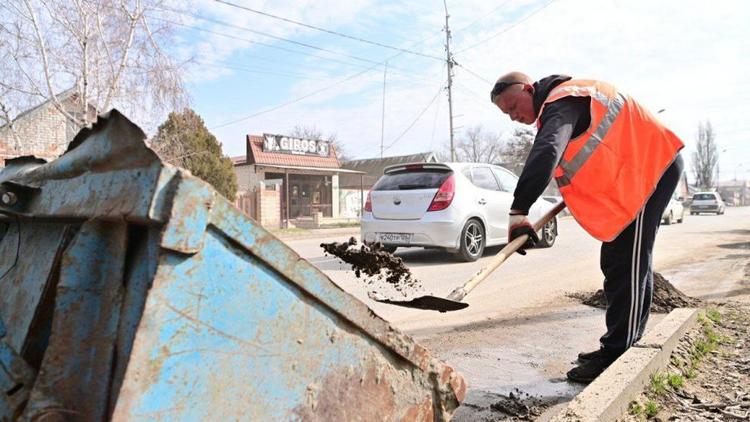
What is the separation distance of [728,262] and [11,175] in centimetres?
956

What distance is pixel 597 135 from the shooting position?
2.79 metres

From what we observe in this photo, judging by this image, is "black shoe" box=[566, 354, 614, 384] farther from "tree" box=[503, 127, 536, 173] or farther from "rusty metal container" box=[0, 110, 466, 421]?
"tree" box=[503, 127, 536, 173]

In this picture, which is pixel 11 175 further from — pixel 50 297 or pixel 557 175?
pixel 557 175

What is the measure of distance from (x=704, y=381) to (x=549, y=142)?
161 centimetres

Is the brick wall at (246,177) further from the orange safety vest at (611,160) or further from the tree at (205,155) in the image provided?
the orange safety vest at (611,160)

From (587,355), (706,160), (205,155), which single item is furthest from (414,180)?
(706,160)

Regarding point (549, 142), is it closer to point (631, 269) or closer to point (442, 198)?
point (631, 269)

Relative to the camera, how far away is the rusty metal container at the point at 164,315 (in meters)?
1.17

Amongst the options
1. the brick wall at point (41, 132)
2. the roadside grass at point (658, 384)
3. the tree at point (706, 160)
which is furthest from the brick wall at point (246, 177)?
the tree at point (706, 160)

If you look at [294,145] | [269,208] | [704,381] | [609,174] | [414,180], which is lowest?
[704,381]

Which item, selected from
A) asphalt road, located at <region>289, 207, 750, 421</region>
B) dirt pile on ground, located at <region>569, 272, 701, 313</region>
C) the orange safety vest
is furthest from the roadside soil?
the orange safety vest

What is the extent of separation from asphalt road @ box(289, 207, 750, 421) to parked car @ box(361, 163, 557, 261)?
15.2 inches

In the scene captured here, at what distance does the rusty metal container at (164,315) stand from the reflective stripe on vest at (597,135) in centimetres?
168

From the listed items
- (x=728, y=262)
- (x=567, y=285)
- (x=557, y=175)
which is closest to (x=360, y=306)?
(x=557, y=175)
